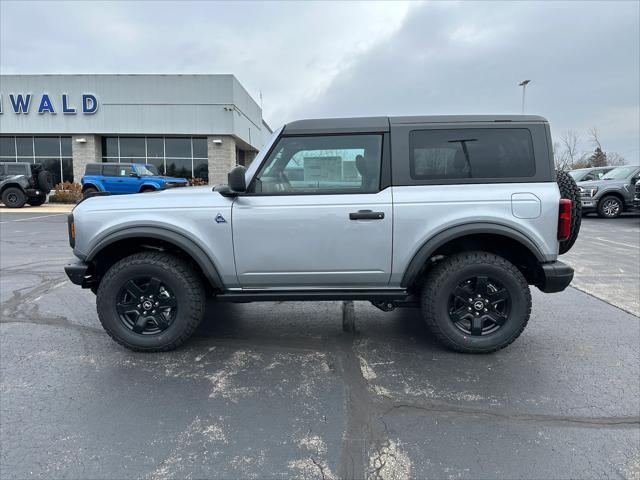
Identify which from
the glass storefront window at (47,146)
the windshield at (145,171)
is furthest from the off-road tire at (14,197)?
the glass storefront window at (47,146)

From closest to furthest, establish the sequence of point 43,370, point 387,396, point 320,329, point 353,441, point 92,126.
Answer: point 353,441, point 387,396, point 43,370, point 320,329, point 92,126

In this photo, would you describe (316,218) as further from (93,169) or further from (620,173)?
(93,169)

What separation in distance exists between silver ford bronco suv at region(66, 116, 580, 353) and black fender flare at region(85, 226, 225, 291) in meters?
0.01

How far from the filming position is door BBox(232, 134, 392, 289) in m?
3.38

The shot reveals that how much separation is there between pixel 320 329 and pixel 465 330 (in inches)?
53.7

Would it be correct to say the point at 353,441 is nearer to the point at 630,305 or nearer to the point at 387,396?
the point at 387,396

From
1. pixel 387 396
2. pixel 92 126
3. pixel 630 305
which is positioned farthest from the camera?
pixel 92 126

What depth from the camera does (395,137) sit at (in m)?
3.47

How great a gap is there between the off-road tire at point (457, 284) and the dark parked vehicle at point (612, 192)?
44.4 feet

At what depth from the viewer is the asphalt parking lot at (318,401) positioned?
2.28 metres

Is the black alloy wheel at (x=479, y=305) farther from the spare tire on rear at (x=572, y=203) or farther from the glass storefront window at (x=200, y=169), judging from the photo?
the glass storefront window at (x=200, y=169)

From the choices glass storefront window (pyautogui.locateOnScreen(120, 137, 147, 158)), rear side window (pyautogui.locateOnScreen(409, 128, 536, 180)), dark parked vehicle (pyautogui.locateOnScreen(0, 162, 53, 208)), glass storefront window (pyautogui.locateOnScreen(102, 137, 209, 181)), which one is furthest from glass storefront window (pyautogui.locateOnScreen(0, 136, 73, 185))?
rear side window (pyautogui.locateOnScreen(409, 128, 536, 180))

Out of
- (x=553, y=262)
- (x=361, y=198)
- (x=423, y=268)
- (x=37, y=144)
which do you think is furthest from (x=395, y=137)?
(x=37, y=144)

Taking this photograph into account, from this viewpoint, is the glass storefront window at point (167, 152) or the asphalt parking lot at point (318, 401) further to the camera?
the glass storefront window at point (167, 152)
